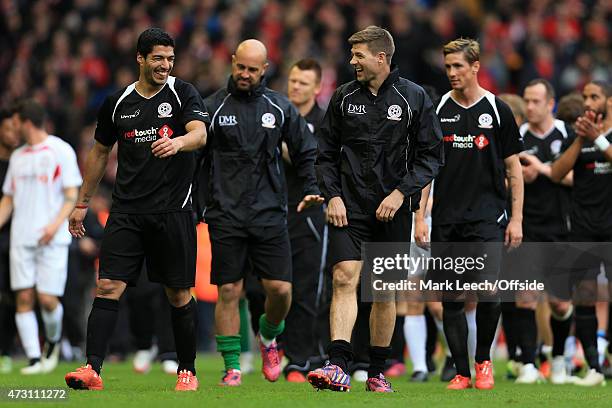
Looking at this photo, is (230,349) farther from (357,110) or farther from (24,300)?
(24,300)

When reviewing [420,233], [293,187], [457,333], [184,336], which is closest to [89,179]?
[184,336]

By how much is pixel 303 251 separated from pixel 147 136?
10.8 ft

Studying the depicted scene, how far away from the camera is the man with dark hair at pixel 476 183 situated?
10.8 meters

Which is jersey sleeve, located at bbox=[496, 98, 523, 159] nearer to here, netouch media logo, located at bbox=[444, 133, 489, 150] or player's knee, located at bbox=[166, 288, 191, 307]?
netouch media logo, located at bbox=[444, 133, 489, 150]

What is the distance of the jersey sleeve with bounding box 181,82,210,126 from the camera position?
9.65m

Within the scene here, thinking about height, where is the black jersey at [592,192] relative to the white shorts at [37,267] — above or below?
above

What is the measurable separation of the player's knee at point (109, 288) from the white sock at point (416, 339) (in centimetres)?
383

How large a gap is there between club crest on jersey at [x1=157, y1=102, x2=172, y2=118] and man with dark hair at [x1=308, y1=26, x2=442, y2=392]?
46.7 inches

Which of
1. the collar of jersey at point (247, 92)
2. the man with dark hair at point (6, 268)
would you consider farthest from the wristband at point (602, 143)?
the man with dark hair at point (6, 268)

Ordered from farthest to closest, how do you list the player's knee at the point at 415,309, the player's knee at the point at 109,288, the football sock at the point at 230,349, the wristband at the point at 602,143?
the player's knee at the point at 415,309
the wristband at the point at 602,143
the football sock at the point at 230,349
the player's knee at the point at 109,288

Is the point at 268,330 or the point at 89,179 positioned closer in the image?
the point at 89,179

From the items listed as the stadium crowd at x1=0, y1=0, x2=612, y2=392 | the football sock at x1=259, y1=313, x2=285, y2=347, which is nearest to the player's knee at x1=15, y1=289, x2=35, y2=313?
the football sock at x1=259, y1=313, x2=285, y2=347

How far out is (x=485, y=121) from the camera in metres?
10.8

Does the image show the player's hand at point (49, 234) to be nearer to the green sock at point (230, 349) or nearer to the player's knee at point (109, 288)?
the green sock at point (230, 349)
